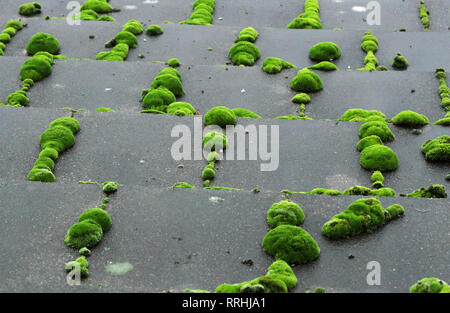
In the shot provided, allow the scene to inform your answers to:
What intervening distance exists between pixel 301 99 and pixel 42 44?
377 inches

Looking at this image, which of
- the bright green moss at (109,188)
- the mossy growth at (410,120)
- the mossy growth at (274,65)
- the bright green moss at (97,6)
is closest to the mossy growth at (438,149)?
the mossy growth at (410,120)

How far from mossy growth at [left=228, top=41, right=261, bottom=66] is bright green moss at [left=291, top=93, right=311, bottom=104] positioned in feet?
11.3

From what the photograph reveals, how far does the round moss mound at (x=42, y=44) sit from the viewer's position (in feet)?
71.4

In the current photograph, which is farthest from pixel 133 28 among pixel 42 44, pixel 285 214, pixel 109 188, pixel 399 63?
pixel 285 214

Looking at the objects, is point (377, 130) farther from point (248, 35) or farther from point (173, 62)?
point (248, 35)

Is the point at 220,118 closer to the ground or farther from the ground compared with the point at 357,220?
farther from the ground

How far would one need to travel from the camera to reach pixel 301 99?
1866 cm

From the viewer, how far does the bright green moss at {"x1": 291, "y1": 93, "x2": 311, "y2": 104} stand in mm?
18656

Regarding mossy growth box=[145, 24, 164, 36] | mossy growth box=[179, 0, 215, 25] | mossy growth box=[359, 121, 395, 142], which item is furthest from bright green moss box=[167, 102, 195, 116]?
mossy growth box=[179, 0, 215, 25]

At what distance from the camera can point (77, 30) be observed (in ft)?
77.0

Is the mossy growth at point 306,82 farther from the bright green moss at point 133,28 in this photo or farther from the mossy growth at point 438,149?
the bright green moss at point 133,28

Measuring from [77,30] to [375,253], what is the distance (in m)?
16.0

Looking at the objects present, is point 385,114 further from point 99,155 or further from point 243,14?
point 243,14
